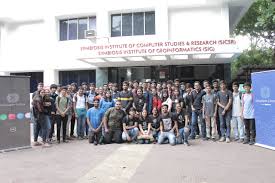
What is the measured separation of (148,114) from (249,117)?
2945mm

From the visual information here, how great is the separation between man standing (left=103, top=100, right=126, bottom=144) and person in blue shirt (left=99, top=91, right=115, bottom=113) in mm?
377

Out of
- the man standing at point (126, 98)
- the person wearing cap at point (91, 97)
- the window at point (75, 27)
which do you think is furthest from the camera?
the window at point (75, 27)

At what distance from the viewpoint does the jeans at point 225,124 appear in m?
10.4

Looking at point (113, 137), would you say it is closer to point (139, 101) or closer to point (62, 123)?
point (139, 101)

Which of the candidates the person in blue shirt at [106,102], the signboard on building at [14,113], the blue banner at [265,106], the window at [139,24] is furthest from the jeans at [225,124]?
the window at [139,24]

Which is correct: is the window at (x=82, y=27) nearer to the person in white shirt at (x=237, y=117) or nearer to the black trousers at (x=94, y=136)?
the black trousers at (x=94, y=136)

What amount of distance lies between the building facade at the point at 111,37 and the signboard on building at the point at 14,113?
18.8 ft

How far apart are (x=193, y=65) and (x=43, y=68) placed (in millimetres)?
8048

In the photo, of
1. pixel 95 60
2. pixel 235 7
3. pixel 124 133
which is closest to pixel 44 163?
pixel 124 133

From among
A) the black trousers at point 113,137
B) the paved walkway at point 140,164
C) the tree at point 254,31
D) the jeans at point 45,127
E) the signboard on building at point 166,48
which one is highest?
the tree at point 254,31

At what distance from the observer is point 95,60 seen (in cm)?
1606

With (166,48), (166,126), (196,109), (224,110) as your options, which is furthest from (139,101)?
(166,48)

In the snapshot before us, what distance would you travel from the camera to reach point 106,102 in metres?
11.0

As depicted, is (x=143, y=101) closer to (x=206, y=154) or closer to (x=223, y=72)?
(x=206, y=154)
